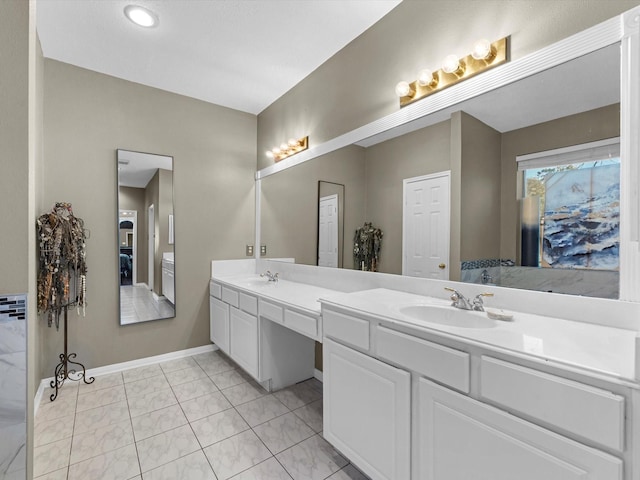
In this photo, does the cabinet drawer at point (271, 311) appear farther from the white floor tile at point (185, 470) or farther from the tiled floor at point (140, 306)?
the tiled floor at point (140, 306)

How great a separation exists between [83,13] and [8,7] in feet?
3.20

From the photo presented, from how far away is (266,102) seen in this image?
3.28 meters

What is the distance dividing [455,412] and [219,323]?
2473mm

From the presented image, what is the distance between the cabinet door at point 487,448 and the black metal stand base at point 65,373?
2739 mm

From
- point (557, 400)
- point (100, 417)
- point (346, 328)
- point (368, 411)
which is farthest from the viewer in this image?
point (100, 417)

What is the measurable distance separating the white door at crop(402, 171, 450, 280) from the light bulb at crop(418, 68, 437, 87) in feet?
1.68

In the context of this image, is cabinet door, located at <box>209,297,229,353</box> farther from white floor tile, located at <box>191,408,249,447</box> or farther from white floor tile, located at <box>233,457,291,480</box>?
white floor tile, located at <box>233,457,291,480</box>

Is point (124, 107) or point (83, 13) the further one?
point (124, 107)

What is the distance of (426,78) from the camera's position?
1.72m

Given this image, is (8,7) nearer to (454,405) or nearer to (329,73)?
(329,73)

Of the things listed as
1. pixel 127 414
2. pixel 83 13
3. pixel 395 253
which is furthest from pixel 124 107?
pixel 395 253

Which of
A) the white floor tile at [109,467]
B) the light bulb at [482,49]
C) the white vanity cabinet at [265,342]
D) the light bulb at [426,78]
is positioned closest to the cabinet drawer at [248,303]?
the white vanity cabinet at [265,342]

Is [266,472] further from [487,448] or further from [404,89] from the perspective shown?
[404,89]

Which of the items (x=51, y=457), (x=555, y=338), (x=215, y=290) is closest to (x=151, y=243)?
(x=215, y=290)
